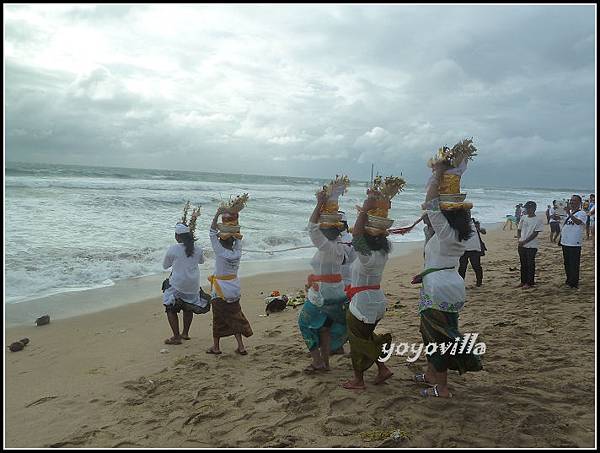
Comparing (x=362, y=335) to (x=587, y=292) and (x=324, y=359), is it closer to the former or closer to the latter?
(x=324, y=359)

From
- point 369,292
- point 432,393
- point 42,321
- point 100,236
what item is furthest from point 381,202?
point 100,236

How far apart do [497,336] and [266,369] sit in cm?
302

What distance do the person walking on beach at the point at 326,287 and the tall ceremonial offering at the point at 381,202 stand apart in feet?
1.94

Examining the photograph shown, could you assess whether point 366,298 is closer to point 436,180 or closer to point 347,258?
point 347,258

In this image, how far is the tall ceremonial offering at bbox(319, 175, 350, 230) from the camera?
4934 millimetres

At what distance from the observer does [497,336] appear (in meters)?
6.17

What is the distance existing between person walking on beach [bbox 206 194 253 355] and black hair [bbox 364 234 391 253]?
2.05 m

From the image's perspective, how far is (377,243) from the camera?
4461 mm

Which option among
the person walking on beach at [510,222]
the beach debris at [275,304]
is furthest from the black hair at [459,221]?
the person walking on beach at [510,222]

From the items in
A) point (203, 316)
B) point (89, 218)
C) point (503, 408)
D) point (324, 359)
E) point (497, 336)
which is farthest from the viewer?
point (89, 218)

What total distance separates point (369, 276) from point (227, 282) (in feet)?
6.95

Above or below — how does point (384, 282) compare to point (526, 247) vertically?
below

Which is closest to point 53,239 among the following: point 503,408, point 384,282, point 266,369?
point 384,282

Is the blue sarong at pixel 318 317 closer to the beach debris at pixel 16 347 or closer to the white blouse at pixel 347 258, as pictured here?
the white blouse at pixel 347 258
